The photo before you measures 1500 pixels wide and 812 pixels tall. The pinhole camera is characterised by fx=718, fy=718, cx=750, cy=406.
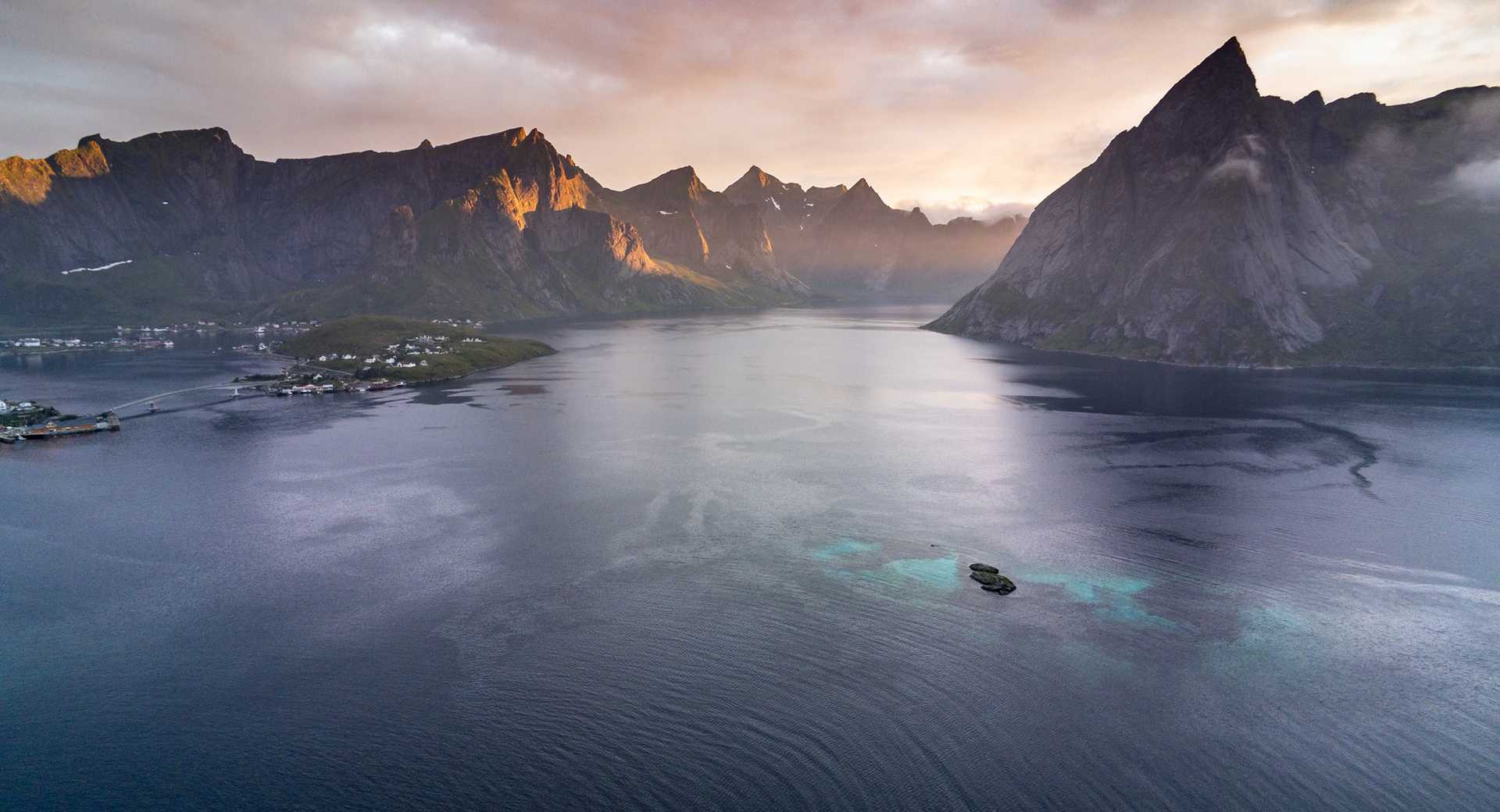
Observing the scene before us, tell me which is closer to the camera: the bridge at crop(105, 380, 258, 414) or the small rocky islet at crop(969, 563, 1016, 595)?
the small rocky islet at crop(969, 563, 1016, 595)

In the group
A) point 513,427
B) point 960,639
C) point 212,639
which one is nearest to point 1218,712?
point 960,639

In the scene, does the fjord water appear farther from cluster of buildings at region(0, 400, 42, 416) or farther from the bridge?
the bridge

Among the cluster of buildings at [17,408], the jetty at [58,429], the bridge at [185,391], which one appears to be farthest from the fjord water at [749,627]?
the bridge at [185,391]

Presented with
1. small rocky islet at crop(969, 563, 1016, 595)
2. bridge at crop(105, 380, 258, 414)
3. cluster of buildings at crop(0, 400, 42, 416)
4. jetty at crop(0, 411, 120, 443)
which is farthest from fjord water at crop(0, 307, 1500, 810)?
bridge at crop(105, 380, 258, 414)

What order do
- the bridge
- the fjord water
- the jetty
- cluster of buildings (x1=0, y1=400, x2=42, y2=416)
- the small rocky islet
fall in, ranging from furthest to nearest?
1. the bridge
2. cluster of buildings (x1=0, y1=400, x2=42, y2=416)
3. the jetty
4. the small rocky islet
5. the fjord water

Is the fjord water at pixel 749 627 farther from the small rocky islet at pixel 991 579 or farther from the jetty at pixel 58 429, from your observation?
the jetty at pixel 58 429

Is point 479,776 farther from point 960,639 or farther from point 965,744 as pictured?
point 960,639
